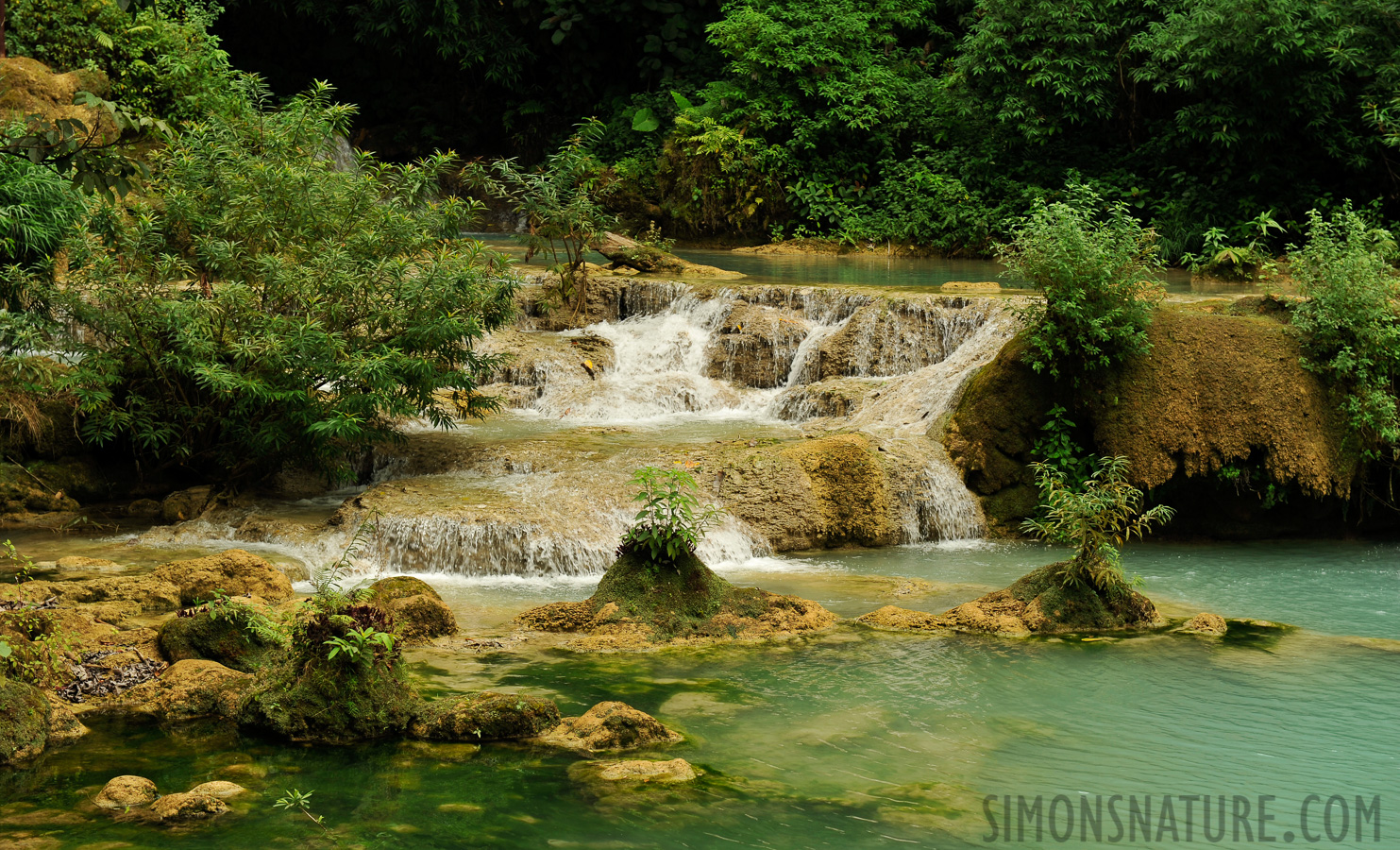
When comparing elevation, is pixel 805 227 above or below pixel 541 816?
above

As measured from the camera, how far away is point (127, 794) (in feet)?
14.7

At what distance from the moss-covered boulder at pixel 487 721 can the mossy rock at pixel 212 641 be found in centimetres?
132

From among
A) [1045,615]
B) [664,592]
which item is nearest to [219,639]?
[664,592]

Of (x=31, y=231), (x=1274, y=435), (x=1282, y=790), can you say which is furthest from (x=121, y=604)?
(x=1274, y=435)

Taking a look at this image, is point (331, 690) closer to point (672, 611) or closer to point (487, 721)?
point (487, 721)

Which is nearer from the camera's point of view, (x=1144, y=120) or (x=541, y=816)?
(x=541, y=816)

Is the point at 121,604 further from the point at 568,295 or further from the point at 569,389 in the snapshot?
the point at 568,295

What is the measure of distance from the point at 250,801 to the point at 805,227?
63.4 ft

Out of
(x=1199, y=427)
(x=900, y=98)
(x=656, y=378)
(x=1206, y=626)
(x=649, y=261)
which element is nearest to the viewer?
(x=1206, y=626)

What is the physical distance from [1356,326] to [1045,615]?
4771 millimetres

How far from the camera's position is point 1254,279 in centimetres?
1630

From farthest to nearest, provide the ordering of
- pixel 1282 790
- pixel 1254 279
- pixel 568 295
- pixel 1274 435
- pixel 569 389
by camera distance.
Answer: pixel 1254 279, pixel 568 295, pixel 569 389, pixel 1274 435, pixel 1282 790

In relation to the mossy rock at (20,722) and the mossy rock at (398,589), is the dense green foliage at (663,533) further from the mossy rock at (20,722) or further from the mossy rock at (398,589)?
the mossy rock at (20,722)

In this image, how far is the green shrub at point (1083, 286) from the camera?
969 cm
